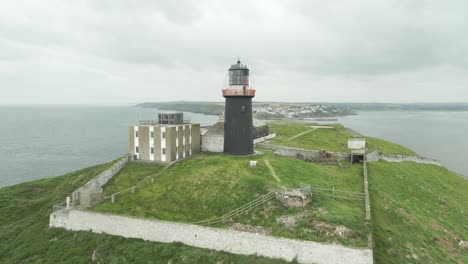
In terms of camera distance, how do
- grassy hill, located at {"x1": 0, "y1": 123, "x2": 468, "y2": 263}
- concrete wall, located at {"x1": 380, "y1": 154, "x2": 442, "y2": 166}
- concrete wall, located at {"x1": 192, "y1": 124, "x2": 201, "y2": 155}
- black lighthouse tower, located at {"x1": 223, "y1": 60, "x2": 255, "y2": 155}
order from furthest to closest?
1. concrete wall, located at {"x1": 380, "y1": 154, "x2": 442, "y2": 166}
2. concrete wall, located at {"x1": 192, "y1": 124, "x2": 201, "y2": 155}
3. black lighthouse tower, located at {"x1": 223, "y1": 60, "x2": 255, "y2": 155}
4. grassy hill, located at {"x1": 0, "y1": 123, "x2": 468, "y2": 263}

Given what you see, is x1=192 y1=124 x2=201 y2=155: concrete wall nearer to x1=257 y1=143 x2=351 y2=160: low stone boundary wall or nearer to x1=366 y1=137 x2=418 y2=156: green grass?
x1=257 y1=143 x2=351 y2=160: low stone boundary wall

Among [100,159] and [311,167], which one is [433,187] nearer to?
[311,167]

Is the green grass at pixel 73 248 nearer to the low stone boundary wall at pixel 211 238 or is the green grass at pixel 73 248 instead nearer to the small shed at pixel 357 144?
the low stone boundary wall at pixel 211 238

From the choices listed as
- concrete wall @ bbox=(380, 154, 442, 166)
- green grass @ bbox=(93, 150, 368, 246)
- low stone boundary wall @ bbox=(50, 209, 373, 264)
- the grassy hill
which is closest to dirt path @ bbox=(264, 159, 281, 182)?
the grassy hill

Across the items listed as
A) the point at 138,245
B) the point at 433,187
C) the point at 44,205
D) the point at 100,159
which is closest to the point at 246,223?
the point at 138,245

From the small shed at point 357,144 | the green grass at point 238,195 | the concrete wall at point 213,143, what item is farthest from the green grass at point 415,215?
the concrete wall at point 213,143

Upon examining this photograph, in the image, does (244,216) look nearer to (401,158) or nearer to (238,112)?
(238,112)
